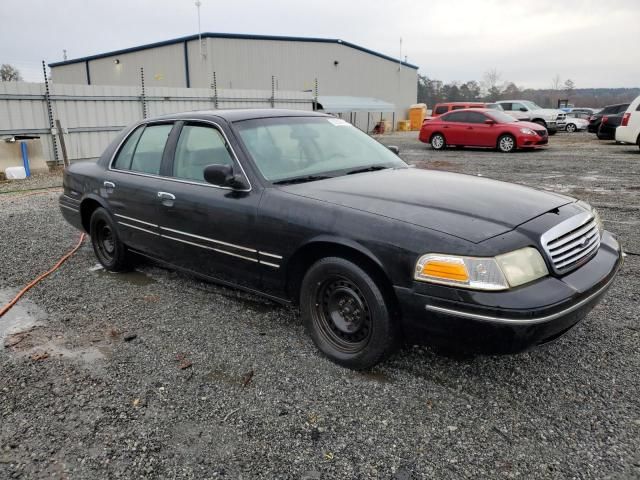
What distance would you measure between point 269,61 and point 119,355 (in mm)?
29740

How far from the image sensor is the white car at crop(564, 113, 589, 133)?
2722 cm

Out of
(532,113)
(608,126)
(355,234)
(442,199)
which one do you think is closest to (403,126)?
(532,113)

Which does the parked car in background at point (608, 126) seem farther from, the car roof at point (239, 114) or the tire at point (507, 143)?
the car roof at point (239, 114)

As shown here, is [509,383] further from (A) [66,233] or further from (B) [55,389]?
(A) [66,233]

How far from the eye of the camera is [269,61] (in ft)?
100.0

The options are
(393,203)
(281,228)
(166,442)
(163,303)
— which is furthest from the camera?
(163,303)

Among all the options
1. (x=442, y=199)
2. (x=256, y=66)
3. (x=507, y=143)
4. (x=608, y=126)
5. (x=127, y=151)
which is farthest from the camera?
(x=256, y=66)

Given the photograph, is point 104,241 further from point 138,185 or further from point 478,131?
point 478,131

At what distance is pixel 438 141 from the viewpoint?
1798 centimetres

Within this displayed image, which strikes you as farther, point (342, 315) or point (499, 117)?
point (499, 117)

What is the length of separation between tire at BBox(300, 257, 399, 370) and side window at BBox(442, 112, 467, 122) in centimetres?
1581

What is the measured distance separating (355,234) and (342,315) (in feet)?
1.81

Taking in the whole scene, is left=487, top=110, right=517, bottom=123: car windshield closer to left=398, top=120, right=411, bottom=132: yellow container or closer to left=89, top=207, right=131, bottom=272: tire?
left=89, top=207, right=131, bottom=272: tire

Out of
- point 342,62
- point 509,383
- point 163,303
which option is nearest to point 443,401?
point 509,383
